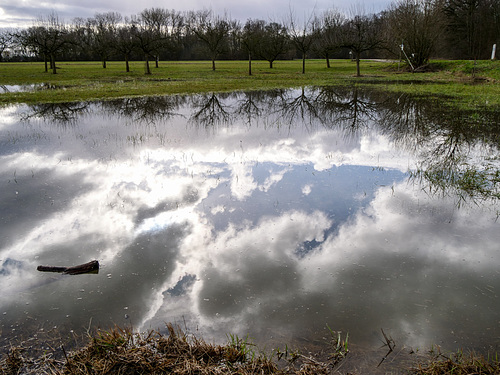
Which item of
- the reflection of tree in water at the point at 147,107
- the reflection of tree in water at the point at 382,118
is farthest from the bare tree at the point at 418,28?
the reflection of tree in water at the point at 147,107

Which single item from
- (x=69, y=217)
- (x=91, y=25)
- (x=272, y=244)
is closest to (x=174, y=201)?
(x=69, y=217)

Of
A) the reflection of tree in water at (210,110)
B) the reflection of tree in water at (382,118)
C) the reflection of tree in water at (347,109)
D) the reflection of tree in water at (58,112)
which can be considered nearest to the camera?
the reflection of tree in water at (382,118)

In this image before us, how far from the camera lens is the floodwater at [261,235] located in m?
4.55

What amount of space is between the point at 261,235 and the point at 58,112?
684 inches

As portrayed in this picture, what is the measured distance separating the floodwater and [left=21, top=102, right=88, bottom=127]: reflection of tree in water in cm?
424

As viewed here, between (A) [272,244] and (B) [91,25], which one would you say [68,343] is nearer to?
(A) [272,244]

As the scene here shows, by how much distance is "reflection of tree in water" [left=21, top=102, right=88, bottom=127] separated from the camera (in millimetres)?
17734

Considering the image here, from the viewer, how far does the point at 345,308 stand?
467cm

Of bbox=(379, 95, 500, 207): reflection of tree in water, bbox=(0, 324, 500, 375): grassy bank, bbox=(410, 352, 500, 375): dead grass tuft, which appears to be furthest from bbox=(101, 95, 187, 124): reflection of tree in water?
bbox=(410, 352, 500, 375): dead grass tuft

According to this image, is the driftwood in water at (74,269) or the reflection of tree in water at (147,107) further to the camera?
the reflection of tree in water at (147,107)

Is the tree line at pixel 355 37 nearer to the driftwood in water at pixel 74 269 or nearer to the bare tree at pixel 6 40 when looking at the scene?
the bare tree at pixel 6 40

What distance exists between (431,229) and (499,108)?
15642 mm

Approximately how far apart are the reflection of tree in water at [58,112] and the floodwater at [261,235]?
13.9 feet

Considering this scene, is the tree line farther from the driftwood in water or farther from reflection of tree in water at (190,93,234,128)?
the driftwood in water
